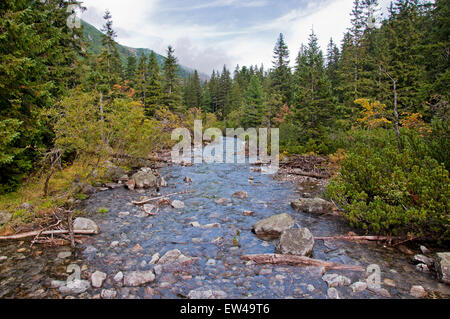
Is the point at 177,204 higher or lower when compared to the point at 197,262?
higher

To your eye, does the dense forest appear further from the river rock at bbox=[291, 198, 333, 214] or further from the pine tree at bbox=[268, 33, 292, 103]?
the pine tree at bbox=[268, 33, 292, 103]

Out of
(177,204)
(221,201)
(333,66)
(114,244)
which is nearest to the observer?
(114,244)

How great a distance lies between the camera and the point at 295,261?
6.19m

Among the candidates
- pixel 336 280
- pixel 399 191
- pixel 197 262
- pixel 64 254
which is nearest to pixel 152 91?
pixel 64 254

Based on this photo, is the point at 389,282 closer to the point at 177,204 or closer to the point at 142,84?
the point at 177,204

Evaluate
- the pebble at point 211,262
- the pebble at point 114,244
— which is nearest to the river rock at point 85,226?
the pebble at point 114,244

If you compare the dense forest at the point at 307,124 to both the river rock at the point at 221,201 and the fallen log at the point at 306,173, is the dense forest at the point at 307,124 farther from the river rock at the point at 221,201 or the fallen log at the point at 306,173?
the river rock at the point at 221,201

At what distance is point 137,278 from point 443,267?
6.49 m

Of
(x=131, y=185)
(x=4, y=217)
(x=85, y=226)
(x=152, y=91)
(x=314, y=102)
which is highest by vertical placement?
(x=152, y=91)

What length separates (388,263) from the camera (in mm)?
6074

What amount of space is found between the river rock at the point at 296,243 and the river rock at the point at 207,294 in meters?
2.19

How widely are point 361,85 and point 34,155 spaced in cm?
3093
